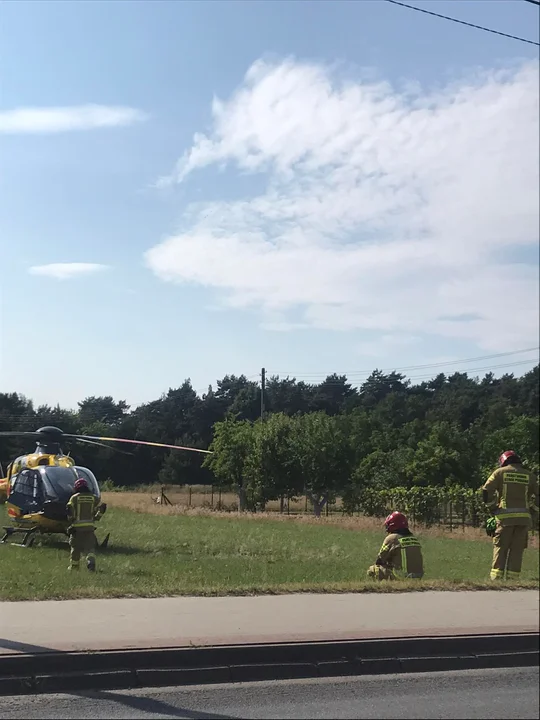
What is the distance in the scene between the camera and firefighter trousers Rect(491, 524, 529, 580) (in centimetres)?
589

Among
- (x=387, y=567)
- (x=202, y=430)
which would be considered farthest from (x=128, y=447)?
(x=387, y=567)

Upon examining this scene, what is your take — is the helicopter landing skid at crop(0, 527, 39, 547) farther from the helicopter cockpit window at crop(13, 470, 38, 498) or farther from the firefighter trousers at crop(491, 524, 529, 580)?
the firefighter trousers at crop(491, 524, 529, 580)

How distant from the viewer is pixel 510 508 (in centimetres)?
671

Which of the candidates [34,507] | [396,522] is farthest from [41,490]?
[396,522]

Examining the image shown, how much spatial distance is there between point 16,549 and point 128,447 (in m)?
3.33

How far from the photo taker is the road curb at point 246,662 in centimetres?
584

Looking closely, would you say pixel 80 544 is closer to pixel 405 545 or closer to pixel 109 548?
pixel 109 548

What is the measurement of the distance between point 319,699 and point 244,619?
2046 mm

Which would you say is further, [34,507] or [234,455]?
[34,507]

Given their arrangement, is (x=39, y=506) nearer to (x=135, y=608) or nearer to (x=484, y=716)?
(x=135, y=608)

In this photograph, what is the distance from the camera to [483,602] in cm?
762

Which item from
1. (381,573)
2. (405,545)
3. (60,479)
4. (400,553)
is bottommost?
(381,573)

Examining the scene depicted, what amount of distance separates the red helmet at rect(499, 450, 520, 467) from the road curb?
131cm

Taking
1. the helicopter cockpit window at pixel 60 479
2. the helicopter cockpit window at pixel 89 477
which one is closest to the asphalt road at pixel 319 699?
the helicopter cockpit window at pixel 89 477
